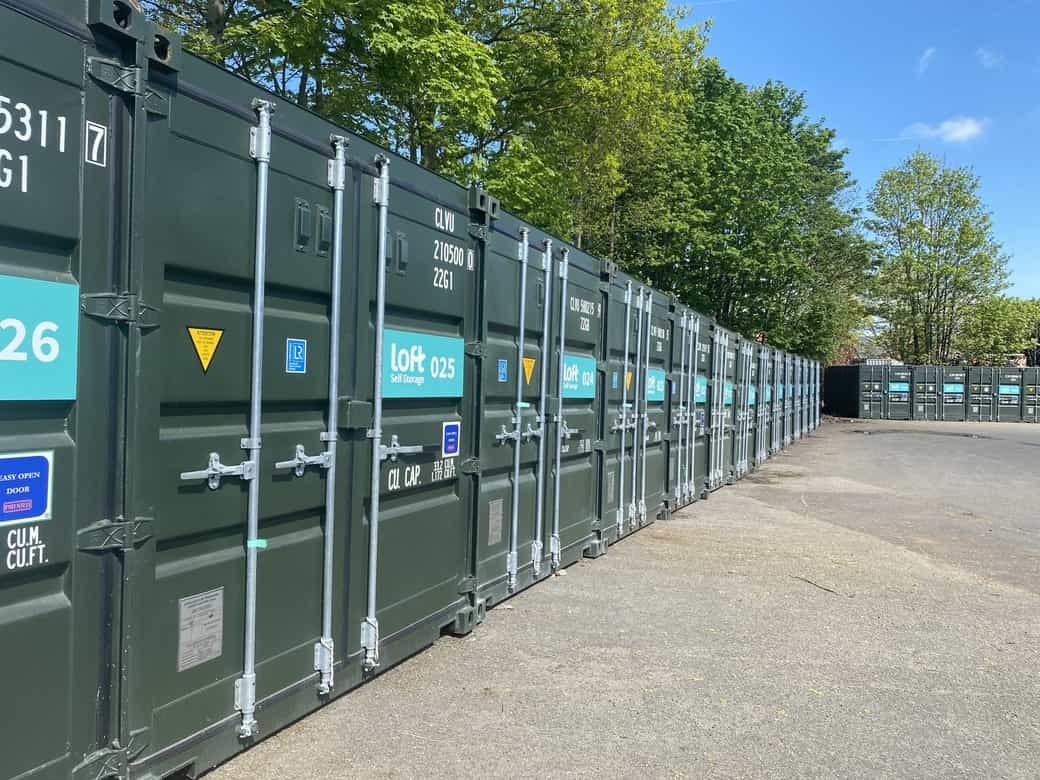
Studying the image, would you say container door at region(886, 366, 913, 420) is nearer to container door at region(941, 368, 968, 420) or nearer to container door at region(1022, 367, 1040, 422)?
container door at region(941, 368, 968, 420)

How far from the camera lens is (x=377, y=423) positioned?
4.43 metres

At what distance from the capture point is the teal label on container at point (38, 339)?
2.53 m

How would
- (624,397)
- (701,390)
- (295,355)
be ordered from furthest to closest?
1. (701,390)
2. (624,397)
3. (295,355)

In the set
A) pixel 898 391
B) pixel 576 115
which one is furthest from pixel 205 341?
pixel 898 391

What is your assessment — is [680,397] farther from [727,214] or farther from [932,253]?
[932,253]

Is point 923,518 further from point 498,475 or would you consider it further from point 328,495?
point 328,495

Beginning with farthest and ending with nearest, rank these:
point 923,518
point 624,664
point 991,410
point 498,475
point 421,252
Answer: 1. point 991,410
2. point 923,518
3. point 498,475
4. point 624,664
5. point 421,252

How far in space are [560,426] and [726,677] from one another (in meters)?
2.70

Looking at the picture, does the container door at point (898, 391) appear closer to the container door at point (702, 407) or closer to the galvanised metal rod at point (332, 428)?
the container door at point (702, 407)

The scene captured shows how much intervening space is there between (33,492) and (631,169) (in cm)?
2790

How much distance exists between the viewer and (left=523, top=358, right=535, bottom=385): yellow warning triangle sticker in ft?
21.4

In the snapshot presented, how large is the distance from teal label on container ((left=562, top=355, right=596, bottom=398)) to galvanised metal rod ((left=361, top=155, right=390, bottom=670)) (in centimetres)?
305

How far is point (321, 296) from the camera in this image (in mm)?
3986

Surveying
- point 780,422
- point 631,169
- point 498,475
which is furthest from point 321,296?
point 631,169
